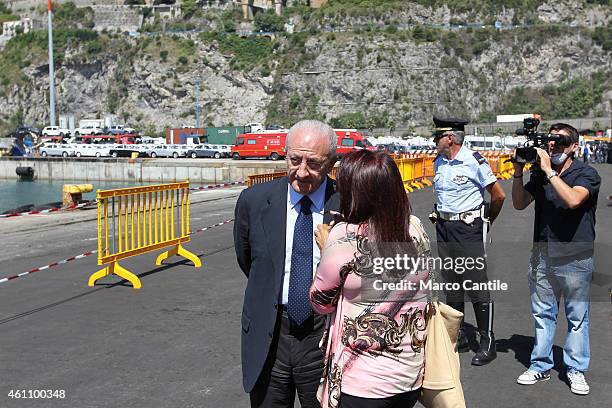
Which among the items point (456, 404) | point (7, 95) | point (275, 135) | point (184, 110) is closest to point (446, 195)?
point (456, 404)

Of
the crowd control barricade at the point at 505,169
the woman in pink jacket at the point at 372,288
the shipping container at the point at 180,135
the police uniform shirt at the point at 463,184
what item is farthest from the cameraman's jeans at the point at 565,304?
the shipping container at the point at 180,135

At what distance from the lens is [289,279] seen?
3.94 m

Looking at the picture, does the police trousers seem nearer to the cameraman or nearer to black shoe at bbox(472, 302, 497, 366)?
black shoe at bbox(472, 302, 497, 366)

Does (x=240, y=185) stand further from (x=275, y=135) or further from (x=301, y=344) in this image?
(x=301, y=344)

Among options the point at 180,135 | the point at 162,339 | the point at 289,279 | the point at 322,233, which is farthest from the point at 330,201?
the point at 180,135

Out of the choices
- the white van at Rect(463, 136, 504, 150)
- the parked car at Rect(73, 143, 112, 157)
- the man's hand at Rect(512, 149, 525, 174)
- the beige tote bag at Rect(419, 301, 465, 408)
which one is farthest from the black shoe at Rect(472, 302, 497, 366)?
the parked car at Rect(73, 143, 112, 157)

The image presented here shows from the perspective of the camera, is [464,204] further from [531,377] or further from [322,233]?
[322,233]

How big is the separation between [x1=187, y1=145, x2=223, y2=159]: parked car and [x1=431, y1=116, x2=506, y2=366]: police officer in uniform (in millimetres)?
58097

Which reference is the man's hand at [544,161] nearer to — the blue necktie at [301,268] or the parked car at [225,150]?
the blue necktie at [301,268]

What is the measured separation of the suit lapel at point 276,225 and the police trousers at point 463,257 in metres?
1.65

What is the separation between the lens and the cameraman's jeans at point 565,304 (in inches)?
231

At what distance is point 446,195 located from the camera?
682cm

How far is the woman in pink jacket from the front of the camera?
3271mm

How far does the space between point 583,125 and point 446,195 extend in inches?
3570
